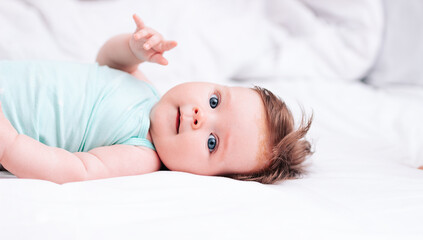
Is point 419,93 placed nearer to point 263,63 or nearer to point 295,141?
point 263,63

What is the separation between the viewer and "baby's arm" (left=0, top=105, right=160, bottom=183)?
2.66 ft

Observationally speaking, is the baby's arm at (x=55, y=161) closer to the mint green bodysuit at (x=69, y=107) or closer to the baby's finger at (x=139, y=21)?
the mint green bodysuit at (x=69, y=107)

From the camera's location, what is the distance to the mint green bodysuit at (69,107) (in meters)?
1.00

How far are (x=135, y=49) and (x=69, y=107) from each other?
0.26 metres

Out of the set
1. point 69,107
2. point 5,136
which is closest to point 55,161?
point 5,136

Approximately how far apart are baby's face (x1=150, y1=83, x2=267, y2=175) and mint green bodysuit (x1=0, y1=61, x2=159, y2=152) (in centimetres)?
7

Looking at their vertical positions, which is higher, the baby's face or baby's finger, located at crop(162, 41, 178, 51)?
baby's finger, located at crop(162, 41, 178, 51)

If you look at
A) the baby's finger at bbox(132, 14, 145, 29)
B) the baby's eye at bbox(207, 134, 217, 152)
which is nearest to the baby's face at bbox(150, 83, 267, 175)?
the baby's eye at bbox(207, 134, 217, 152)

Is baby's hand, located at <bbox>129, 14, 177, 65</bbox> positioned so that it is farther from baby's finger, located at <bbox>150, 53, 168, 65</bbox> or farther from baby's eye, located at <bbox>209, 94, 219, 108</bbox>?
baby's eye, located at <bbox>209, 94, 219, 108</bbox>

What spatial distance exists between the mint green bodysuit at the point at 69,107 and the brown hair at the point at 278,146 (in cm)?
A: 30

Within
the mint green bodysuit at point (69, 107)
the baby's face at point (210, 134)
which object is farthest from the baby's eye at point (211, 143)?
the mint green bodysuit at point (69, 107)

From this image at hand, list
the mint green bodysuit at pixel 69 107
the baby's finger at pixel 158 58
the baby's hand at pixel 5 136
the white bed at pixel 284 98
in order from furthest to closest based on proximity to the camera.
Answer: the baby's finger at pixel 158 58 → the mint green bodysuit at pixel 69 107 → the baby's hand at pixel 5 136 → the white bed at pixel 284 98

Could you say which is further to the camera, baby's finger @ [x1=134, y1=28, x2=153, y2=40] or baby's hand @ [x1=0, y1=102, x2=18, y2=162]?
baby's finger @ [x1=134, y1=28, x2=153, y2=40]

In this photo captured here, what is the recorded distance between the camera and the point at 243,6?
209 cm
